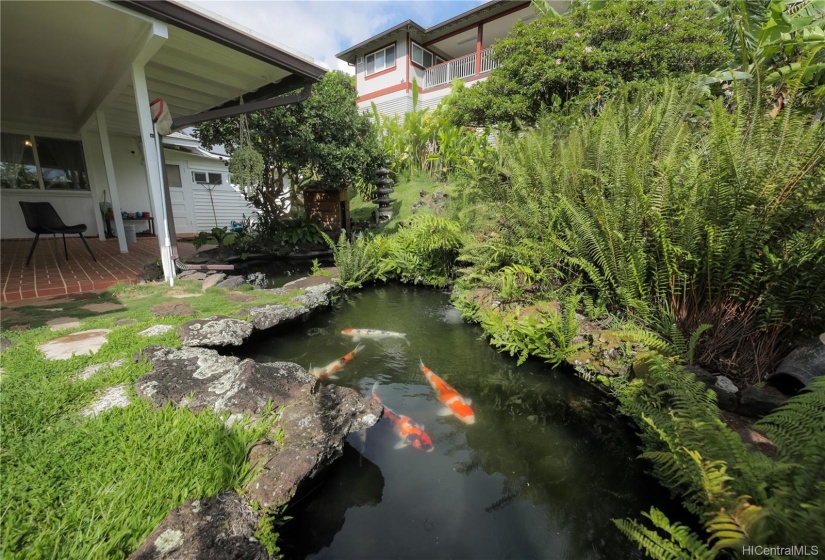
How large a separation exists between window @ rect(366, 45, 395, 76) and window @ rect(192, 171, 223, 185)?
965 centimetres

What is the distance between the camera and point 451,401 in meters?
3.14

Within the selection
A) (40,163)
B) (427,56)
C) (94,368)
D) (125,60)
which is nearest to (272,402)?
(94,368)

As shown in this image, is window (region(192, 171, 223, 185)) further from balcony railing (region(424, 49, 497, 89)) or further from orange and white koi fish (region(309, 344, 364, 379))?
orange and white koi fish (region(309, 344, 364, 379))

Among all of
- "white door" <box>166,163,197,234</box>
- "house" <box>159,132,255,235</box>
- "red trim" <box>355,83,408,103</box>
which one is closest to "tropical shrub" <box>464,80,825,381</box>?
"house" <box>159,132,255,235</box>

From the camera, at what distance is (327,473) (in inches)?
90.7

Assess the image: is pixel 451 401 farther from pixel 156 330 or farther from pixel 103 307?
pixel 103 307

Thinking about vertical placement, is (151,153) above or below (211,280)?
above

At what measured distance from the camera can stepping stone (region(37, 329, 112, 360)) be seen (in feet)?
8.91

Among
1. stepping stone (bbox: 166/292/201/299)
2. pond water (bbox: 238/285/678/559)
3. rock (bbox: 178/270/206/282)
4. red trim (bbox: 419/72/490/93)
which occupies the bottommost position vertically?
pond water (bbox: 238/285/678/559)

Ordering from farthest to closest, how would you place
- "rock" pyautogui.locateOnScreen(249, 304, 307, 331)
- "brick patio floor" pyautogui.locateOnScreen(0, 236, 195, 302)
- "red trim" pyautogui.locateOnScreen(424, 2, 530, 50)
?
"red trim" pyautogui.locateOnScreen(424, 2, 530, 50) < "brick patio floor" pyautogui.locateOnScreen(0, 236, 195, 302) < "rock" pyautogui.locateOnScreen(249, 304, 307, 331)

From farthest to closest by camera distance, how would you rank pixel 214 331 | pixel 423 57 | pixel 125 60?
pixel 423 57, pixel 125 60, pixel 214 331

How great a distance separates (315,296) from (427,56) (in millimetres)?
16058

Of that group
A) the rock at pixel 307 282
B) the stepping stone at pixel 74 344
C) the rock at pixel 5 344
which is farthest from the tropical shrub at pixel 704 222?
the rock at pixel 5 344

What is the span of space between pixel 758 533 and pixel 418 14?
18.5 m
